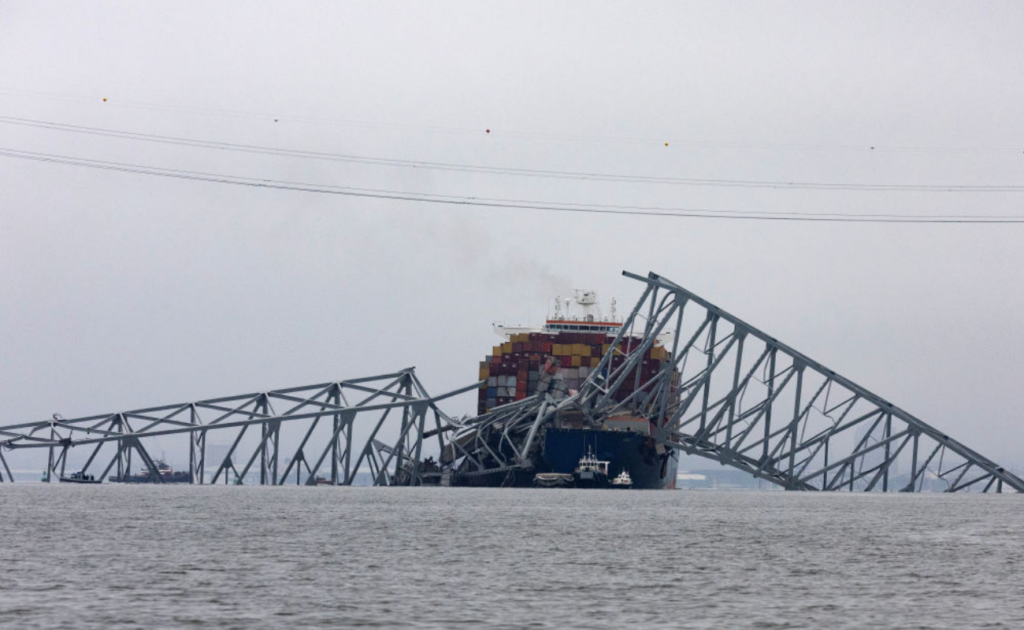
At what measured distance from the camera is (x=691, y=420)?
93.4 meters

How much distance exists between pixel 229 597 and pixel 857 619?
1323 centimetres

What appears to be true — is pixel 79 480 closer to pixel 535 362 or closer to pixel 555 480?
pixel 535 362

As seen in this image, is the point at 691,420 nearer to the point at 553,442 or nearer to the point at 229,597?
the point at 553,442

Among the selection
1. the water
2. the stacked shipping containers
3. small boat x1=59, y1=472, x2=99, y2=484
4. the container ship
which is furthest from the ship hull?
small boat x1=59, y1=472, x2=99, y2=484

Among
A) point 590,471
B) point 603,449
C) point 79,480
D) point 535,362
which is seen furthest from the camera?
point 79,480

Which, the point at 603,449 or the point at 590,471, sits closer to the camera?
the point at 590,471

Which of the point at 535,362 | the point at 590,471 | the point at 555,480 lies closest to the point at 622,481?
the point at 590,471

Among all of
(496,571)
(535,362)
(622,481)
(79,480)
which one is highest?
(535,362)

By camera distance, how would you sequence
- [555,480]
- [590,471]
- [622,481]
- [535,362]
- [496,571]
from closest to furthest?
1. [496,571]
2. [590,471]
3. [555,480]
4. [622,481]
5. [535,362]

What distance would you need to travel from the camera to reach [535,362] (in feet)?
394

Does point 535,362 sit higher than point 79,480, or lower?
higher

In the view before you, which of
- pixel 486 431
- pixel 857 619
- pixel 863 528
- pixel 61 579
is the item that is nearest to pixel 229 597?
pixel 61 579

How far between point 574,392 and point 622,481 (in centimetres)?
805

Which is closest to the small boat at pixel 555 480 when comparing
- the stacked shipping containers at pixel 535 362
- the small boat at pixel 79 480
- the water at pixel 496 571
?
the stacked shipping containers at pixel 535 362
